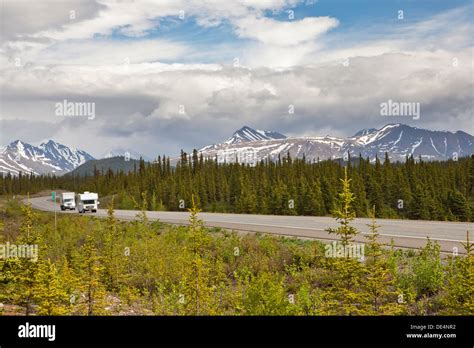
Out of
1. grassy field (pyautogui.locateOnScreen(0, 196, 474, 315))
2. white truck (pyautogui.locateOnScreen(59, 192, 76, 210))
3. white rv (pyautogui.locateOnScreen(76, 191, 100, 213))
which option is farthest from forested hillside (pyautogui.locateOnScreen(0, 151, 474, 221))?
grassy field (pyautogui.locateOnScreen(0, 196, 474, 315))

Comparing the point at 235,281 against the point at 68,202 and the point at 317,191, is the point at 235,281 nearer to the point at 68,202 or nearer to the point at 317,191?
the point at 317,191

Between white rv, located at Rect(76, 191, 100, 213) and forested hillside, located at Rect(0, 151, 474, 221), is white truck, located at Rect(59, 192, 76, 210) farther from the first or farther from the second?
white rv, located at Rect(76, 191, 100, 213)

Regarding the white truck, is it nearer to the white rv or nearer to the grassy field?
the white rv

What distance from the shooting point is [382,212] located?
6228cm

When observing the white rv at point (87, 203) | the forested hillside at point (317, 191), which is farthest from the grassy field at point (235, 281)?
the white rv at point (87, 203)

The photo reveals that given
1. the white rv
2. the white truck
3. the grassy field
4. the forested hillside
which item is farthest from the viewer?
the white truck

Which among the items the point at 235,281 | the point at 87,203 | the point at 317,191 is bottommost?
the point at 235,281

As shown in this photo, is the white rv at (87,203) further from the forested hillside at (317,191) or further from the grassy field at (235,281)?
the grassy field at (235,281)

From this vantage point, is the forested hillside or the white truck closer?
the forested hillside

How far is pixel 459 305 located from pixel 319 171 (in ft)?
265

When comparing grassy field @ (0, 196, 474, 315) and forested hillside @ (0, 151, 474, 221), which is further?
forested hillside @ (0, 151, 474, 221)

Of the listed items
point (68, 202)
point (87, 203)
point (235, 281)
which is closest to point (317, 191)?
point (87, 203)

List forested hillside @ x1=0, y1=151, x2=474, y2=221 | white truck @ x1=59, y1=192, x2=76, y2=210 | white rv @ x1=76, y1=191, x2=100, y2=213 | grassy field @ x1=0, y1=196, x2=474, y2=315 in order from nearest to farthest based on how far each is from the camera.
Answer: grassy field @ x1=0, y1=196, x2=474, y2=315
white rv @ x1=76, y1=191, x2=100, y2=213
forested hillside @ x1=0, y1=151, x2=474, y2=221
white truck @ x1=59, y1=192, x2=76, y2=210

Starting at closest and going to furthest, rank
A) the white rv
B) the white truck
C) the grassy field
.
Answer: the grassy field < the white rv < the white truck
